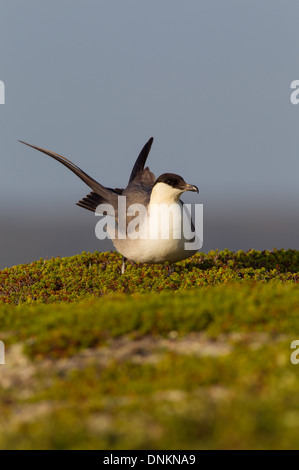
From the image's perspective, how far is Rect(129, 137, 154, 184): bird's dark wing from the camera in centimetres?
1620

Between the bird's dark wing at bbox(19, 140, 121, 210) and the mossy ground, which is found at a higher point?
the bird's dark wing at bbox(19, 140, 121, 210)

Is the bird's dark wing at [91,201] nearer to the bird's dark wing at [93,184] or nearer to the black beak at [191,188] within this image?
the bird's dark wing at [93,184]

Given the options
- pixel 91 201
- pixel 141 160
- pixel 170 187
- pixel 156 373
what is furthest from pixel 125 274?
pixel 156 373

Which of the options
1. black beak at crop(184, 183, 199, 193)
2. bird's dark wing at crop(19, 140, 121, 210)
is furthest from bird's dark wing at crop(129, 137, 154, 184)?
black beak at crop(184, 183, 199, 193)

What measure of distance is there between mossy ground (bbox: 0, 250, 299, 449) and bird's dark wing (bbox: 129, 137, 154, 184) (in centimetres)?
710

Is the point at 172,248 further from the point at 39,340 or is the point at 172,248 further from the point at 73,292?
the point at 39,340

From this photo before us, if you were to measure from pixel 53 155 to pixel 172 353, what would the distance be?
9756 mm

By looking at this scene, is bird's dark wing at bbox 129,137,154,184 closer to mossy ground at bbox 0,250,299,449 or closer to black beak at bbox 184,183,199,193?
black beak at bbox 184,183,199,193

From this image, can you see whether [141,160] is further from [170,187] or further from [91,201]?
[170,187]

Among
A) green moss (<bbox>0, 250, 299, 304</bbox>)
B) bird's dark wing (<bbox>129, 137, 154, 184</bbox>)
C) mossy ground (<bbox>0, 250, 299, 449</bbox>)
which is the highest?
bird's dark wing (<bbox>129, 137, 154, 184</bbox>)

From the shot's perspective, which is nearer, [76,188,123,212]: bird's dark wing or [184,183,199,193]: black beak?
[184,183,199,193]: black beak

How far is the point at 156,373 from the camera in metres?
6.68

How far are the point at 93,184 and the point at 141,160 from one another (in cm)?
170
